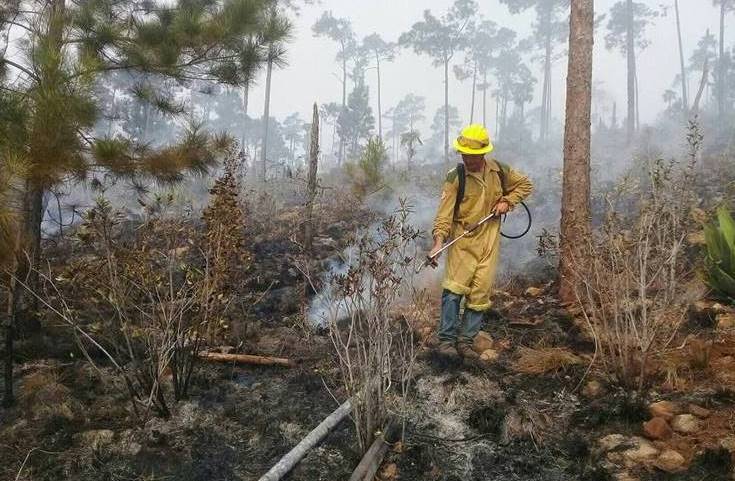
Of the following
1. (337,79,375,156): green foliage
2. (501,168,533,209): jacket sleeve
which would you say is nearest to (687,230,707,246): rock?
(501,168,533,209): jacket sleeve

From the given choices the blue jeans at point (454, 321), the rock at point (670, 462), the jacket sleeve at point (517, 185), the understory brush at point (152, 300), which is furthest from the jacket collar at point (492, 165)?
the rock at point (670, 462)

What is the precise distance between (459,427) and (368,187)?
25.1 feet

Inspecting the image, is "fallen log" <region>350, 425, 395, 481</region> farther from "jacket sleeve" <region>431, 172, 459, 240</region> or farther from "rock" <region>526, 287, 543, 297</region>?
"rock" <region>526, 287, 543, 297</region>

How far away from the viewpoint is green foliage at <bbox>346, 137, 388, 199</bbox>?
9.37 metres

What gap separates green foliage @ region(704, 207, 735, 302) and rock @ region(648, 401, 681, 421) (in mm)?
1646

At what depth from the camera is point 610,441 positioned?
253cm

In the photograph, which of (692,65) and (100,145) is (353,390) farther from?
(692,65)

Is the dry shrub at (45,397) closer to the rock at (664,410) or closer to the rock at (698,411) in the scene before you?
the rock at (664,410)

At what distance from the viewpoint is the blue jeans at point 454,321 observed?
3.86m

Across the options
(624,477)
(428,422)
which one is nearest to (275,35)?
(428,422)

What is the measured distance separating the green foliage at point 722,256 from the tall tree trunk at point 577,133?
3.23ft

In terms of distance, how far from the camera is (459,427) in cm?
294

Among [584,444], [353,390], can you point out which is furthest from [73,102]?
[584,444]

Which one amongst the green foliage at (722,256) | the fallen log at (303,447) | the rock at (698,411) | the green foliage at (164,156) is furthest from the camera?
the green foliage at (164,156)
